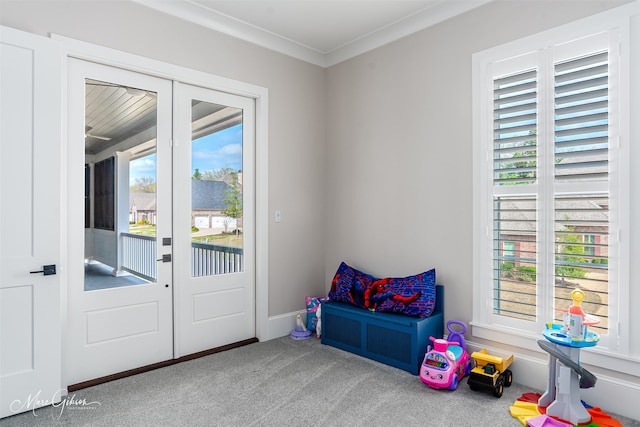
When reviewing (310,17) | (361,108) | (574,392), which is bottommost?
(574,392)

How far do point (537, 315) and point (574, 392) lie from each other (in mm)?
529

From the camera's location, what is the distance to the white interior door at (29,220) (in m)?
2.26

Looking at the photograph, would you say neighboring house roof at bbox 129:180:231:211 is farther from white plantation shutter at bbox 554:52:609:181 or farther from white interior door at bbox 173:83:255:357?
white plantation shutter at bbox 554:52:609:181

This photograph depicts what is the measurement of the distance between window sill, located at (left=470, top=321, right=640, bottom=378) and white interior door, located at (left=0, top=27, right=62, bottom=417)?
281cm

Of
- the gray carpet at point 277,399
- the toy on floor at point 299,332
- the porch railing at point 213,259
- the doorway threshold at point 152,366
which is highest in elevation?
the porch railing at point 213,259

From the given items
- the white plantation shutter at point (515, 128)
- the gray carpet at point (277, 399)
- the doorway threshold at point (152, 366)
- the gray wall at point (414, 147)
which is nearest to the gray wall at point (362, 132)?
the gray wall at point (414, 147)

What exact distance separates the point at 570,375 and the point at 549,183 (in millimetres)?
1156

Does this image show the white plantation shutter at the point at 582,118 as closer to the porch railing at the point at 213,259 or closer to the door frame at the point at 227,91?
the door frame at the point at 227,91

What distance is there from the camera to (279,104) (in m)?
3.76

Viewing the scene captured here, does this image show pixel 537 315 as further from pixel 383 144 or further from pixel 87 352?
pixel 87 352

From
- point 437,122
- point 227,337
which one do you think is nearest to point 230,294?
point 227,337

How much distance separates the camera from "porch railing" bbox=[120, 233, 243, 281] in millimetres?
2982

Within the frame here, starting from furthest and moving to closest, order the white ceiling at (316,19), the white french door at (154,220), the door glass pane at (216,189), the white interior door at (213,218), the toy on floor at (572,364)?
the door glass pane at (216,189) → the white interior door at (213,218) → the white ceiling at (316,19) → the white french door at (154,220) → the toy on floor at (572,364)

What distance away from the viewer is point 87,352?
9.04 ft
